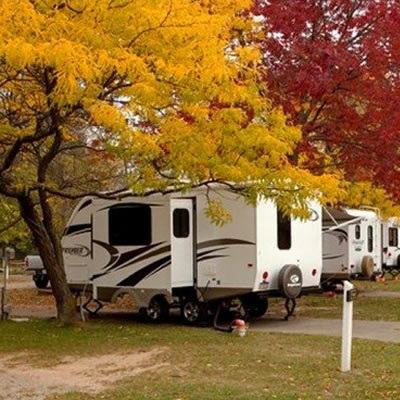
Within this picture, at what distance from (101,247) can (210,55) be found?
699 cm

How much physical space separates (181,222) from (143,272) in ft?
4.25

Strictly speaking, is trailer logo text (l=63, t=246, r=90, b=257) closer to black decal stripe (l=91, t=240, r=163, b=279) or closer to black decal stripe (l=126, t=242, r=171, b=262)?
black decal stripe (l=91, t=240, r=163, b=279)

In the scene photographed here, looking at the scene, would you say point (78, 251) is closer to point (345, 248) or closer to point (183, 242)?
point (183, 242)

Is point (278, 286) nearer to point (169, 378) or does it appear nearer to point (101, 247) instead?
point (101, 247)

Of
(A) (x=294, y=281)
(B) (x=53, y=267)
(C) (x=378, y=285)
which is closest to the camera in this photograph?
(B) (x=53, y=267)

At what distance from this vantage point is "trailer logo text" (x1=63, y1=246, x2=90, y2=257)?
53.1 ft

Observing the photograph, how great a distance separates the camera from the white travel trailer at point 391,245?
2900 centimetres

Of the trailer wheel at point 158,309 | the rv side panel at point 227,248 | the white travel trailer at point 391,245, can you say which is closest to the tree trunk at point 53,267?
the trailer wheel at point 158,309

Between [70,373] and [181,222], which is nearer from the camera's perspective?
[70,373]

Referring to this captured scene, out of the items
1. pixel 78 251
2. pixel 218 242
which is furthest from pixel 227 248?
pixel 78 251

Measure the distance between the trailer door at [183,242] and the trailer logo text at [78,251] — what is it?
264 cm

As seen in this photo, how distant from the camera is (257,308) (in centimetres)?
1582

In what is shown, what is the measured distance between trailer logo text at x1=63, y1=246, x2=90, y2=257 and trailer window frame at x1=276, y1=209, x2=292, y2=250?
14.2 ft

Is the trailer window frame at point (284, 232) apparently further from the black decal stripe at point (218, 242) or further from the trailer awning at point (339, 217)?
the trailer awning at point (339, 217)
